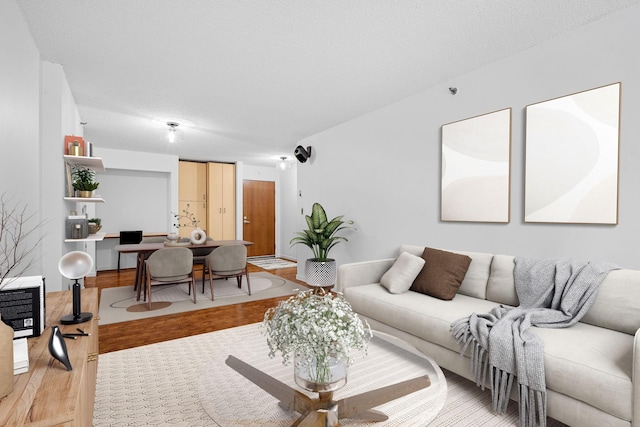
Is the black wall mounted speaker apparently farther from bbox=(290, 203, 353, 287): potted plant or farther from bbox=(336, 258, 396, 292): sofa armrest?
bbox=(336, 258, 396, 292): sofa armrest

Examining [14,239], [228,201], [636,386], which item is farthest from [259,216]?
[636,386]

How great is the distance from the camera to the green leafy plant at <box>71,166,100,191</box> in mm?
3348

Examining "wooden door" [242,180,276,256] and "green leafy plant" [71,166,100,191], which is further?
"wooden door" [242,180,276,256]

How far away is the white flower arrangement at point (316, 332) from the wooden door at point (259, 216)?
683cm

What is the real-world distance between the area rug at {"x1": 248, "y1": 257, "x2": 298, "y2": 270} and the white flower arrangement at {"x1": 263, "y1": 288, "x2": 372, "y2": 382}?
546cm

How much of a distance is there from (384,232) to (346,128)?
1649mm

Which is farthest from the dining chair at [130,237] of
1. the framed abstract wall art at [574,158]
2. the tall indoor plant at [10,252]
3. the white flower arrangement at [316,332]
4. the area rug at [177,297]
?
the framed abstract wall art at [574,158]

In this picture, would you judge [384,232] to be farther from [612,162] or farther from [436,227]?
[612,162]

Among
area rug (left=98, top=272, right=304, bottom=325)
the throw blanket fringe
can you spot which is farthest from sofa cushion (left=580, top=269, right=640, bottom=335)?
area rug (left=98, top=272, right=304, bottom=325)

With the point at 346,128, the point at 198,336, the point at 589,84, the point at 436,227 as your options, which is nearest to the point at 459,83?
the point at 589,84

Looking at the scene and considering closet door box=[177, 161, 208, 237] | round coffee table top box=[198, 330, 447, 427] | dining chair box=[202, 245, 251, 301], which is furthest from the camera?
closet door box=[177, 161, 208, 237]

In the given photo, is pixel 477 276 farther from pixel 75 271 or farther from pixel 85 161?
pixel 85 161

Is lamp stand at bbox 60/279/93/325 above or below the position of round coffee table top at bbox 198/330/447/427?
above

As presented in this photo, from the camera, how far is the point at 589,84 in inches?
90.4
